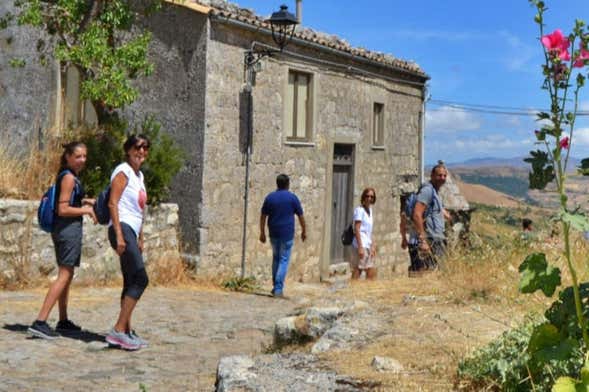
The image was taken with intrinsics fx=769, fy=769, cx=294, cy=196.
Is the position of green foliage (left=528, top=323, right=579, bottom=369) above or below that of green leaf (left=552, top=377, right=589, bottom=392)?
above

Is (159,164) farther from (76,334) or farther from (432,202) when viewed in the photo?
(76,334)

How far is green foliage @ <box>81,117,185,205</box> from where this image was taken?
37.3ft

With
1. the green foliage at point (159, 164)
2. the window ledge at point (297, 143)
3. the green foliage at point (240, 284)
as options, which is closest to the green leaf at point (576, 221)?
the green foliage at point (159, 164)

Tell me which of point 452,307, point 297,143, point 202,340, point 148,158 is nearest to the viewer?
point 452,307

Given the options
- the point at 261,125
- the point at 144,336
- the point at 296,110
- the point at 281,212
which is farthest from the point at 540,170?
the point at 296,110

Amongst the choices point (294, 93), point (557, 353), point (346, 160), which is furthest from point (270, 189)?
point (557, 353)

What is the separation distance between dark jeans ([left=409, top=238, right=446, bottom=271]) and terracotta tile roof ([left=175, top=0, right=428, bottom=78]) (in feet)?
17.1

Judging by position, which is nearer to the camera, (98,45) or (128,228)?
(128,228)

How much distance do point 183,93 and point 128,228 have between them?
6070 mm

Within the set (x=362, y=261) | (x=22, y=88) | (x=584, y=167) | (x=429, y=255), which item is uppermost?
(x=22, y=88)

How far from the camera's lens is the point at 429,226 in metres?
9.02

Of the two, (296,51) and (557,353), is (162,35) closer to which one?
(296,51)

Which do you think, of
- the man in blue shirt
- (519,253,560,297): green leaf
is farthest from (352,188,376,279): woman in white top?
(519,253,560,297): green leaf

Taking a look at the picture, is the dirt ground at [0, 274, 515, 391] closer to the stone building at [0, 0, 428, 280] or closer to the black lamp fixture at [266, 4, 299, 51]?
the stone building at [0, 0, 428, 280]
